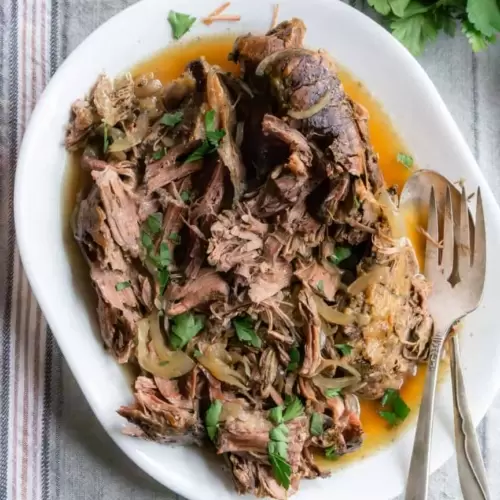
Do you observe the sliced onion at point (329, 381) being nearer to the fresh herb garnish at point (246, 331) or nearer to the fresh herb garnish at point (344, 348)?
the fresh herb garnish at point (344, 348)

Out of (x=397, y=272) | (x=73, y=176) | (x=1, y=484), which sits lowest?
(x=1, y=484)

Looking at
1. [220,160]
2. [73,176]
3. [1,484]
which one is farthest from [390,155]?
[1,484]

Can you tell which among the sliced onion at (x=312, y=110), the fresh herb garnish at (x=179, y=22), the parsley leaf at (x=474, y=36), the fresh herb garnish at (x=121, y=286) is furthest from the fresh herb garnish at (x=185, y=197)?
the parsley leaf at (x=474, y=36)

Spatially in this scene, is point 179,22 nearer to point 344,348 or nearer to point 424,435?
point 344,348

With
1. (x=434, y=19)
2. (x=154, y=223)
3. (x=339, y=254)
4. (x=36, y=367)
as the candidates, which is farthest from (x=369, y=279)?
(x=36, y=367)

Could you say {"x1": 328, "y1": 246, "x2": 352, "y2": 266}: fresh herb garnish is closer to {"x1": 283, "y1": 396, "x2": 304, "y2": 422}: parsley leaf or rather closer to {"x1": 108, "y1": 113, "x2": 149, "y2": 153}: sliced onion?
{"x1": 283, "y1": 396, "x2": 304, "y2": 422}: parsley leaf

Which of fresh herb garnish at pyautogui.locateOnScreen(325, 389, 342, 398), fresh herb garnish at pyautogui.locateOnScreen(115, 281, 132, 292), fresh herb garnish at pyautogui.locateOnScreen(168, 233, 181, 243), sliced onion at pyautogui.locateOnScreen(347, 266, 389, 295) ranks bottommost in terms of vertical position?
fresh herb garnish at pyautogui.locateOnScreen(325, 389, 342, 398)

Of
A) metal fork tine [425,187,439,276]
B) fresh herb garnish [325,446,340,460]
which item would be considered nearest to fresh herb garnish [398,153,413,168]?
metal fork tine [425,187,439,276]

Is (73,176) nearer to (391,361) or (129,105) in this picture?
(129,105)
